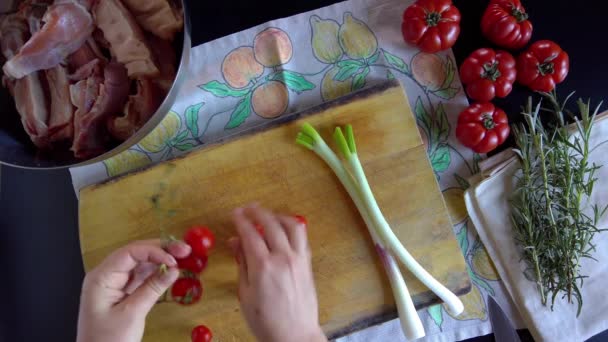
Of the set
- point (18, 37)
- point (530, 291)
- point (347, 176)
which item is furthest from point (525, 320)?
point (18, 37)

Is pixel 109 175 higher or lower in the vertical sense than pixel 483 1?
lower

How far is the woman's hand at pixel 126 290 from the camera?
1.08 metres

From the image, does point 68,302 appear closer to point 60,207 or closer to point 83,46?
point 60,207

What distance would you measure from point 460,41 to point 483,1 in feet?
0.50

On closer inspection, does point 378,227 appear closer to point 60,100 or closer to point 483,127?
point 483,127

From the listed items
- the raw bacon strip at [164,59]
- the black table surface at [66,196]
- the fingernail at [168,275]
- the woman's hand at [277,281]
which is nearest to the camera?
the fingernail at [168,275]

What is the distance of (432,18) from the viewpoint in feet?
4.43

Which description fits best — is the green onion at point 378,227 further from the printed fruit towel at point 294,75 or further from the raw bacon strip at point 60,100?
the raw bacon strip at point 60,100

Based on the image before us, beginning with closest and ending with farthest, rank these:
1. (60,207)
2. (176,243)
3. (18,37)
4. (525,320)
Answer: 1. (176,243)
2. (18,37)
3. (525,320)
4. (60,207)

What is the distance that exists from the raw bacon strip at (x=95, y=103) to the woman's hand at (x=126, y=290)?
357mm

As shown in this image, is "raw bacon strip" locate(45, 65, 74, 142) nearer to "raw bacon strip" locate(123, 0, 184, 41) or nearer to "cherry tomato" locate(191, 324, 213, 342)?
"raw bacon strip" locate(123, 0, 184, 41)

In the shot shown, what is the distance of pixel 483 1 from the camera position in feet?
4.75

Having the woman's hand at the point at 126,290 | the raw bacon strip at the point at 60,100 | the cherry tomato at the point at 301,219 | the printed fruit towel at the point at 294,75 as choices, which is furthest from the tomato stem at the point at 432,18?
the raw bacon strip at the point at 60,100

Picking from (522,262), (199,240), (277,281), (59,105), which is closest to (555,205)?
(522,262)
